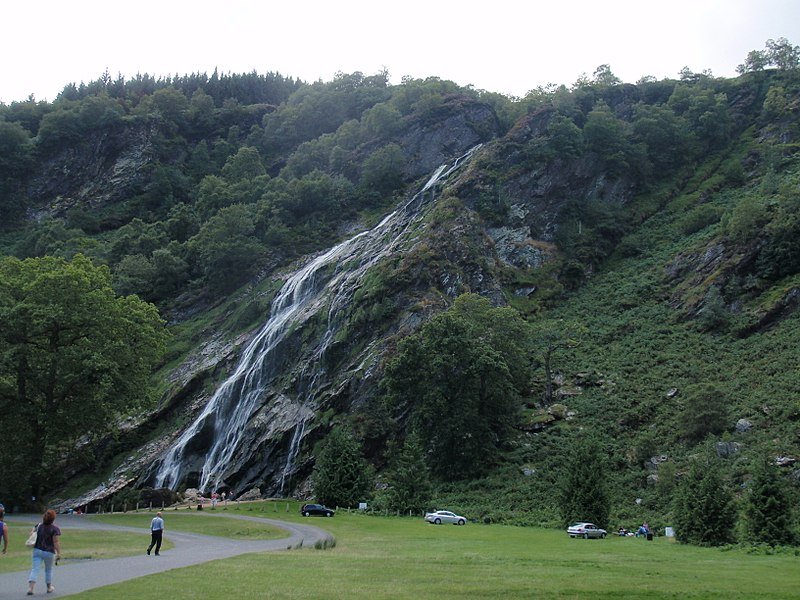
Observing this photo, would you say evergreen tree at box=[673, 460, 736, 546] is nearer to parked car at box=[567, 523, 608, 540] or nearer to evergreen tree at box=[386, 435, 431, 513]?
parked car at box=[567, 523, 608, 540]

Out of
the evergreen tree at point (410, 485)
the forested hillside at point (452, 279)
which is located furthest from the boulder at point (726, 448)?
the evergreen tree at point (410, 485)

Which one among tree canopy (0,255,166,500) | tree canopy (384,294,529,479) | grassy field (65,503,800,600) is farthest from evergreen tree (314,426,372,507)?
grassy field (65,503,800,600)

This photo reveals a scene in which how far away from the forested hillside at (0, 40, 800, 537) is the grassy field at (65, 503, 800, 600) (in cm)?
937

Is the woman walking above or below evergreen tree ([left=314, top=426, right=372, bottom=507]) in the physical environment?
above

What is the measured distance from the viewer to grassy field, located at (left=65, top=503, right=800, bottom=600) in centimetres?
1364

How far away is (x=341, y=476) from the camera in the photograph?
146 ft

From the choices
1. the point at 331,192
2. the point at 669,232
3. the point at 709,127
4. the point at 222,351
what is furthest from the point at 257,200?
the point at 709,127

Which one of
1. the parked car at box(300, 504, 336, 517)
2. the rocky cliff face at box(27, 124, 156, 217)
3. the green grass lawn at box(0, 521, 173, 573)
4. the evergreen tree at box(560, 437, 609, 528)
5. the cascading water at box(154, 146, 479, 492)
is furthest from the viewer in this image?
the rocky cliff face at box(27, 124, 156, 217)

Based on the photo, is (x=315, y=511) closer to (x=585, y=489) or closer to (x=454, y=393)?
(x=454, y=393)

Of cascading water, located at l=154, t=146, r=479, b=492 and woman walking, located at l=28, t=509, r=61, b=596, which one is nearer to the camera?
woman walking, located at l=28, t=509, r=61, b=596

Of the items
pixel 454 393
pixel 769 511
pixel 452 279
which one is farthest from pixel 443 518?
pixel 452 279

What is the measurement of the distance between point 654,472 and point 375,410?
21.8 m

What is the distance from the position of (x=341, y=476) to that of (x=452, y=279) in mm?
28031

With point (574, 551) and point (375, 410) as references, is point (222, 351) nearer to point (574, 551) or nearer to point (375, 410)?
point (375, 410)
